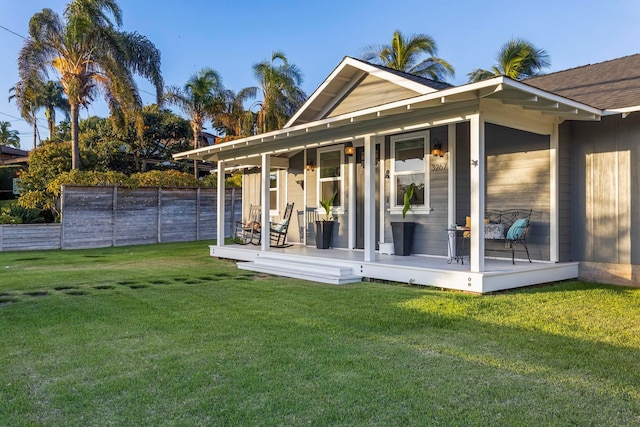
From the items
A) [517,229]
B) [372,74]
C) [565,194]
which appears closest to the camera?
[517,229]

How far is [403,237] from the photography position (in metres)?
8.06

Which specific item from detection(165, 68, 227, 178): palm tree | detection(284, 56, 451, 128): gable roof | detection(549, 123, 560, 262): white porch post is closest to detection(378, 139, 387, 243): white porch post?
detection(284, 56, 451, 128): gable roof

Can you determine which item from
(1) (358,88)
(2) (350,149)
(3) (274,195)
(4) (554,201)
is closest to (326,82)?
(1) (358,88)

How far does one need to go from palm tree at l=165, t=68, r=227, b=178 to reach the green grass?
18.6 m

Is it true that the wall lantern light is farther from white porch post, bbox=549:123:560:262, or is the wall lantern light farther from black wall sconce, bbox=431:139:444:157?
white porch post, bbox=549:123:560:262

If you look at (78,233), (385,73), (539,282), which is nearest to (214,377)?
(539,282)

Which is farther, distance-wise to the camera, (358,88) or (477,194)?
(358,88)

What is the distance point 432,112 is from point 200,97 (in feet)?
62.7

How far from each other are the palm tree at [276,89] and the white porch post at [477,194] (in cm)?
1763

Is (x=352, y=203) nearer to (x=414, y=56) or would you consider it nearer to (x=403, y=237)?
(x=403, y=237)

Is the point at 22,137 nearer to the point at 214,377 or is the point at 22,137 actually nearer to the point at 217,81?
the point at 217,81

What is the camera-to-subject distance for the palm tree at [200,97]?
23266 mm

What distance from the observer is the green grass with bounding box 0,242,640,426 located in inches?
99.9

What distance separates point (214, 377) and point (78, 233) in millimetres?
11596
